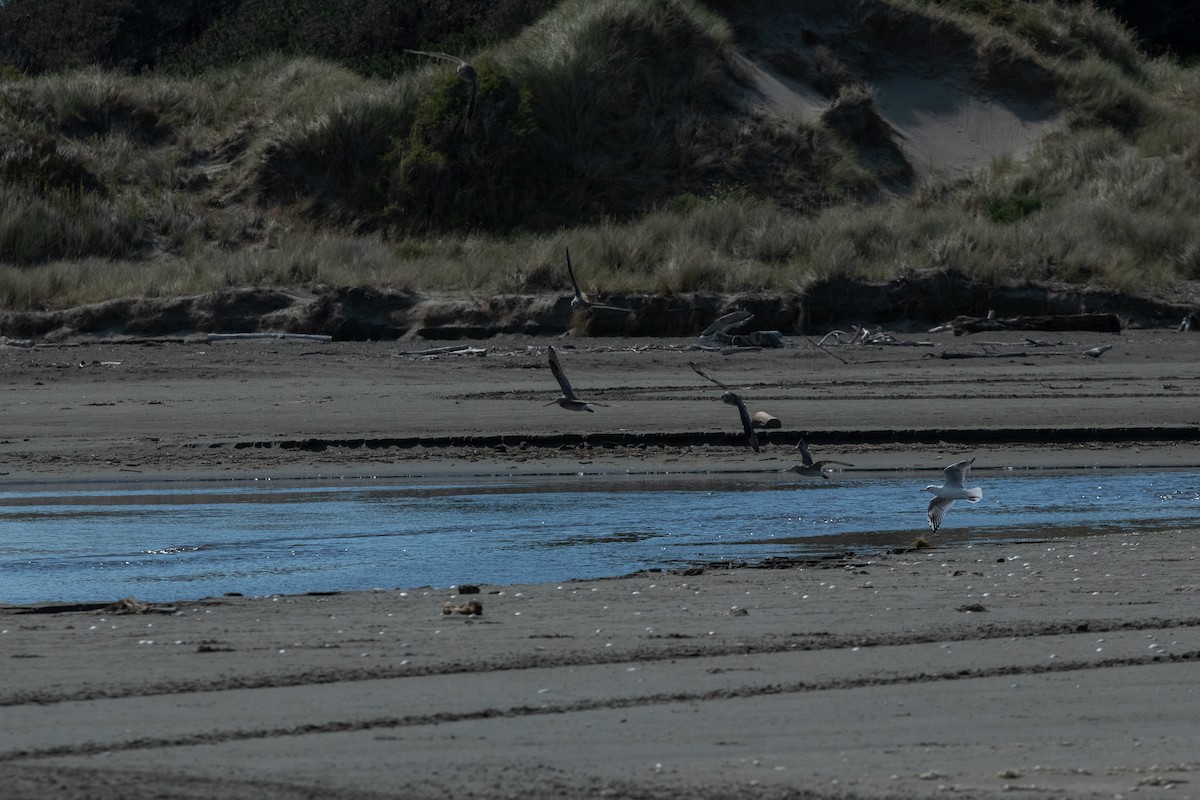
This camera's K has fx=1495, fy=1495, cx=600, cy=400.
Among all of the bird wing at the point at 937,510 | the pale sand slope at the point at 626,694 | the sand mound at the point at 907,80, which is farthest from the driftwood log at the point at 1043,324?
the pale sand slope at the point at 626,694

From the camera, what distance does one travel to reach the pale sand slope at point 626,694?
3.53 m

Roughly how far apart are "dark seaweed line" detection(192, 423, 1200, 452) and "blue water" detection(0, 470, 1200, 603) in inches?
47.5

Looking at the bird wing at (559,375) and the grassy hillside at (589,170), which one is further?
the grassy hillside at (589,170)

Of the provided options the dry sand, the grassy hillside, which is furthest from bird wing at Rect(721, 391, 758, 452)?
the grassy hillside

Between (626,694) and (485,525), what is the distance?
4440 mm

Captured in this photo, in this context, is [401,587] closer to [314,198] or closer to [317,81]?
[314,198]

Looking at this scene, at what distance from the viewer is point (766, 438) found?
12.2 meters

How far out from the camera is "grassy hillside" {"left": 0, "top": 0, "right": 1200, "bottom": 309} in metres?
20.1

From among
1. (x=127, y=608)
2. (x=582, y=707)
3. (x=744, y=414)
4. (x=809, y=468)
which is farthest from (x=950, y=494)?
(x=127, y=608)

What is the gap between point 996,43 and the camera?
2875 cm

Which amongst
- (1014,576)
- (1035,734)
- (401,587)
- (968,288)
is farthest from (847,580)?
(968,288)

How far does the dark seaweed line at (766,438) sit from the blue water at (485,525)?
1.21 m

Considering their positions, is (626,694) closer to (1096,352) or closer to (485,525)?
(485,525)

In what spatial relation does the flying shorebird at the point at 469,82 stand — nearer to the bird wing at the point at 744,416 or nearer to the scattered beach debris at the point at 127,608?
the bird wing at the point at 744,416
